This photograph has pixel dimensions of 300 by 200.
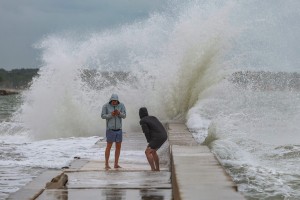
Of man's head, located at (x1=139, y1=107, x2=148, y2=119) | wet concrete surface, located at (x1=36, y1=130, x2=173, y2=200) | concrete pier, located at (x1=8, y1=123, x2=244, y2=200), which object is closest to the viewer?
concrete pier, located at (x1=8, y1=123, x2=244, y2=200)

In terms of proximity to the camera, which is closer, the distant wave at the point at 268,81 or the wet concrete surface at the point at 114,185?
the wet concrete surface at the point at 114,185

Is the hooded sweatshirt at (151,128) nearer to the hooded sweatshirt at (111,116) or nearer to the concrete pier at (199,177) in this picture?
the concrete pier at (199,177)

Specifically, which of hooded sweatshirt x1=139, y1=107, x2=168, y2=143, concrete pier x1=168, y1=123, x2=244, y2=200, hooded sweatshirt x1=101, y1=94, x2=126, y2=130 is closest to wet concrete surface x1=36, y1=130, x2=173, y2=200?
concrete pier x1=168, y1=123, x2=244, y2=200

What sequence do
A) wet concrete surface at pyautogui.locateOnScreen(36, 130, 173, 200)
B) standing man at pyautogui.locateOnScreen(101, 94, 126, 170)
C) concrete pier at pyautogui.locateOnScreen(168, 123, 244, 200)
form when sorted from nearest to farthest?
concrete pier at pyautogui.locateOnScreen(168, 123, 244, 200) → wet concrete surface at pyautogui.locateOnScreen(36, 130, 173, 200) → standing man at pyautogui.locateOnScreen(101, 94, 126, 170)

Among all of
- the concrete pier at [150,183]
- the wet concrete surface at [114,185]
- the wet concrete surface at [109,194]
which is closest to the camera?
the concrete pier at [150,183]

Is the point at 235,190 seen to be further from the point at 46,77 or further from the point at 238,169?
the point at 46,77

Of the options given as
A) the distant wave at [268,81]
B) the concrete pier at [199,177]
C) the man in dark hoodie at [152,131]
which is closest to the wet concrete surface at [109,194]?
the concrete pier at [199,177]

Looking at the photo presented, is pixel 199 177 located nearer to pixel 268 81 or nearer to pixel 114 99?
pixel 114 99

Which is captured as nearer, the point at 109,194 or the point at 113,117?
the point at 109,194

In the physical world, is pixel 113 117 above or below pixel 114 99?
below

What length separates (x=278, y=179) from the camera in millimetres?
9727

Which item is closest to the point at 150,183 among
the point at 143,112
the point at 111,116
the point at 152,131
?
the point at 152,131

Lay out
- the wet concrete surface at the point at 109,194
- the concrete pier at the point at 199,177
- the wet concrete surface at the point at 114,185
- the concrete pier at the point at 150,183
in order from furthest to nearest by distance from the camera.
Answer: the wet concrete surface at the point at 114,185
the wet concrete surface at the point at 109,194
the concrete pier at the point at 150,183
the concrete pier at the point at 199,177

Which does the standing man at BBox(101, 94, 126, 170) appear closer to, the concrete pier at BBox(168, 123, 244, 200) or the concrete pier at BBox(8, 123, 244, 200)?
the concrete pier at BBox(8, 123, 244, 200)
